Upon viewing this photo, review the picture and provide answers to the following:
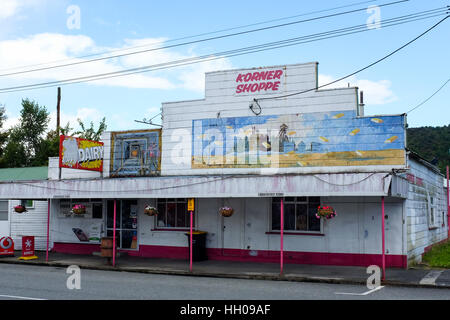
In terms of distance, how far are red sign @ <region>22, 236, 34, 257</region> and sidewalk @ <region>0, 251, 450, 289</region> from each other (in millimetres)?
429

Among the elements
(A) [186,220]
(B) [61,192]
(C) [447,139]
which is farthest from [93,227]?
(C) [447,139]

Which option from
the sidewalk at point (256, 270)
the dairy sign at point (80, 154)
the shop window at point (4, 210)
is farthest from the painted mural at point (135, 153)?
the shop window at point (4, 210)

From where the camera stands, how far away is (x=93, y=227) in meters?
23.1

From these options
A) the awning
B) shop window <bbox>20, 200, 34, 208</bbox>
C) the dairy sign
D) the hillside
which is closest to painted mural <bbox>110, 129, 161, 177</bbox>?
the dairy sign

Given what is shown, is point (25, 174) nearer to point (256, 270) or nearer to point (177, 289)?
point (256, 270)

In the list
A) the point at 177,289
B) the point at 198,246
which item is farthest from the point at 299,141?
the point at 177,289

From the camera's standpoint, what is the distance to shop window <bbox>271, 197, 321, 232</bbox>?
18.7m

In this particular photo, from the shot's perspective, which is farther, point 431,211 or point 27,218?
point 27,218

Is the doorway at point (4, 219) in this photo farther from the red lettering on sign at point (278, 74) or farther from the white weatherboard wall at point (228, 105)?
the red lettering on sign at point (278, 74)

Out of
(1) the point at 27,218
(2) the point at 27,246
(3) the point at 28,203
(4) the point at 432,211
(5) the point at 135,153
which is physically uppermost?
(5) the point at 135,153

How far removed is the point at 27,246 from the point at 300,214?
11184 mm

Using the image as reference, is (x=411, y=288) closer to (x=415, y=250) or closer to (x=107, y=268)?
(x=415, y=250)

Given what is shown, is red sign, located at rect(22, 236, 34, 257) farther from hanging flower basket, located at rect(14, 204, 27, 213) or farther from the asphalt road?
the asphalt road

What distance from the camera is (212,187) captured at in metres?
17.8
